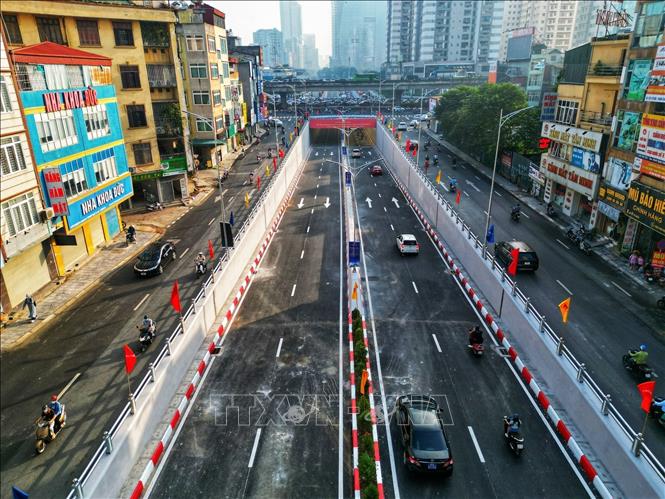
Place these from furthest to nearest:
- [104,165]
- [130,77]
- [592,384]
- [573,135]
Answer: [130,77], [573,135], [104,165], [592,384]

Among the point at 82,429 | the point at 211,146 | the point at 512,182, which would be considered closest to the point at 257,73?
the point at 211,146

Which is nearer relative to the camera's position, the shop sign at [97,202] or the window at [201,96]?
the shop sign at [97,202]

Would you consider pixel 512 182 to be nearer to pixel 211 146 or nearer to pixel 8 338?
pixel 211 146

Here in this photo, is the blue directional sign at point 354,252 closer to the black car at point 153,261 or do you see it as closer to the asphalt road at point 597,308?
the asphalt road at point 597,308

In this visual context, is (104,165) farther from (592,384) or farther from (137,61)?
(592,384)

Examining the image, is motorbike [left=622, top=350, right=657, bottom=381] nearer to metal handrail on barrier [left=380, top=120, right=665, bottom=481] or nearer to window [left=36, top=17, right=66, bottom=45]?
metal handrail on barrier [left=380, top=120, right=665, bottom=481]

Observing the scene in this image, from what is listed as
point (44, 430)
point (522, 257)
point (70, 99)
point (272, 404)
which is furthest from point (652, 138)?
point (70, 99)

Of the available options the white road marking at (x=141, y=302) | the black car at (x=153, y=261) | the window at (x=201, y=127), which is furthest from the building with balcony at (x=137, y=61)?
the white road marking at (x=141, y=302)
